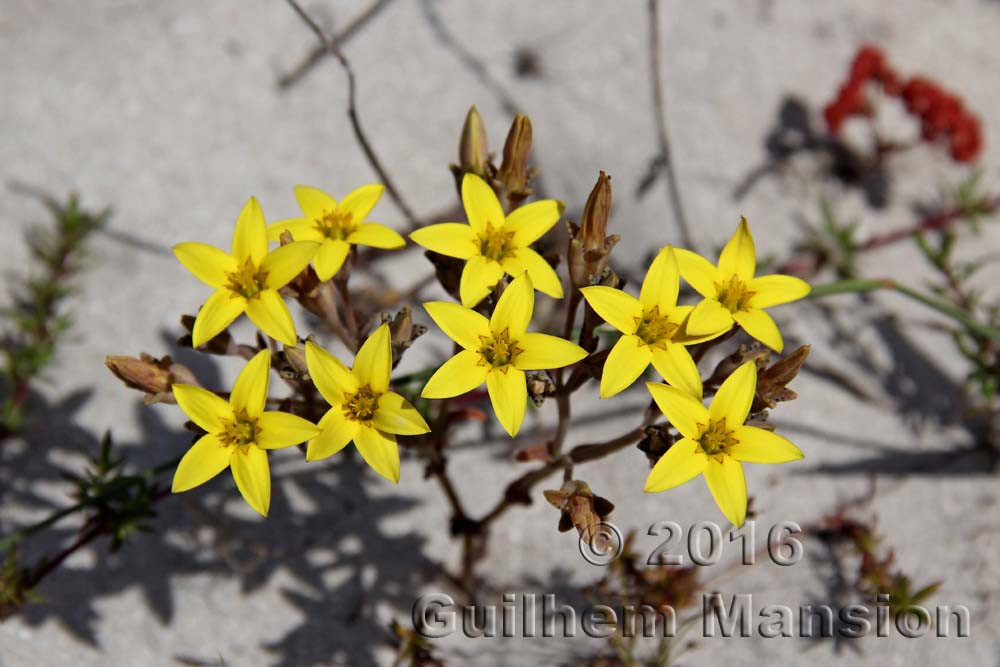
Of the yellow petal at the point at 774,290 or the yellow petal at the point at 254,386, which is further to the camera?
the yellow petal at the point at 774,290

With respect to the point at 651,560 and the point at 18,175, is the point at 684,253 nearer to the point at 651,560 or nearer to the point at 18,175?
the point at 651,560

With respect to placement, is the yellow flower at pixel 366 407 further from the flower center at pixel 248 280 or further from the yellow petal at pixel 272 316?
the flower center at pixel 248 280

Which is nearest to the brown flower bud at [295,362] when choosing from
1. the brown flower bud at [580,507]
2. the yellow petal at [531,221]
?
the yellow petal at [531,221]

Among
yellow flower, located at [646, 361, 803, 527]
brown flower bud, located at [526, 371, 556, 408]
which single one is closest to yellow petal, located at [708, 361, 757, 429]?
yellow flower, located at [646, 361, 803, 527]

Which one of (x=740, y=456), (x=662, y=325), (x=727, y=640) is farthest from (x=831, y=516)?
(x=662, y=325)

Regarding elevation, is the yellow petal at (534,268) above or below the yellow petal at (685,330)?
above

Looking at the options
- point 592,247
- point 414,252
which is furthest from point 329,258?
point 414,252

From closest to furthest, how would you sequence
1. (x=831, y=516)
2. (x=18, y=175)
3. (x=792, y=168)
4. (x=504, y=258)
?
(x=504, y=258), (x=831, y=516), (x=18, y=175), (x=792, y=168)
